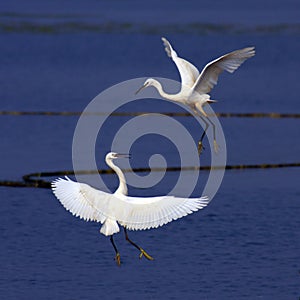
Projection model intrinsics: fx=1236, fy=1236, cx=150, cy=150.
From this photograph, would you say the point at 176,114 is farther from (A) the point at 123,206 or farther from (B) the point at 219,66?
(A) the point at 123,206

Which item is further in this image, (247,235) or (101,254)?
(247,235)

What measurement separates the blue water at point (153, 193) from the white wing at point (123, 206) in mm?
852

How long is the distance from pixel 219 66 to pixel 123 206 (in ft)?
7.18

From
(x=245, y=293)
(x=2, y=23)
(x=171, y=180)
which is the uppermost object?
(x=2, y=23)

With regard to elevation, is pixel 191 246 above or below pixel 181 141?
below

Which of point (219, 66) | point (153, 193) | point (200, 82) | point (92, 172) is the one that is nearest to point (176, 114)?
point (92, 172)

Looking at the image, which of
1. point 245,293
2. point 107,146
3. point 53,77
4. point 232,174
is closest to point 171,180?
point 232,174

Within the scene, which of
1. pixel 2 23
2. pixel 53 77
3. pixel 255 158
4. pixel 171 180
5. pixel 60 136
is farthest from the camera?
pixel 2 23

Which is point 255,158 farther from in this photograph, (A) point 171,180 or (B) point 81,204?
(B) point 81,204

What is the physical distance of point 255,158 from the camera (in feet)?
64.4

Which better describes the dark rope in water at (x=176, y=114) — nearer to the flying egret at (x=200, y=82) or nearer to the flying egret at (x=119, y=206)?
the flying egret at (x=200, y=82)

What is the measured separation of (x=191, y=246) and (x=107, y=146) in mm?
6528

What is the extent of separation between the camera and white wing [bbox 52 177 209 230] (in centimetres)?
1121

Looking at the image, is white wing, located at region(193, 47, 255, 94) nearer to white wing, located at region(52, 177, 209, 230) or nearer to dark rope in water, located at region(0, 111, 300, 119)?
white wing, located at region(52, 177, 209, 230)
